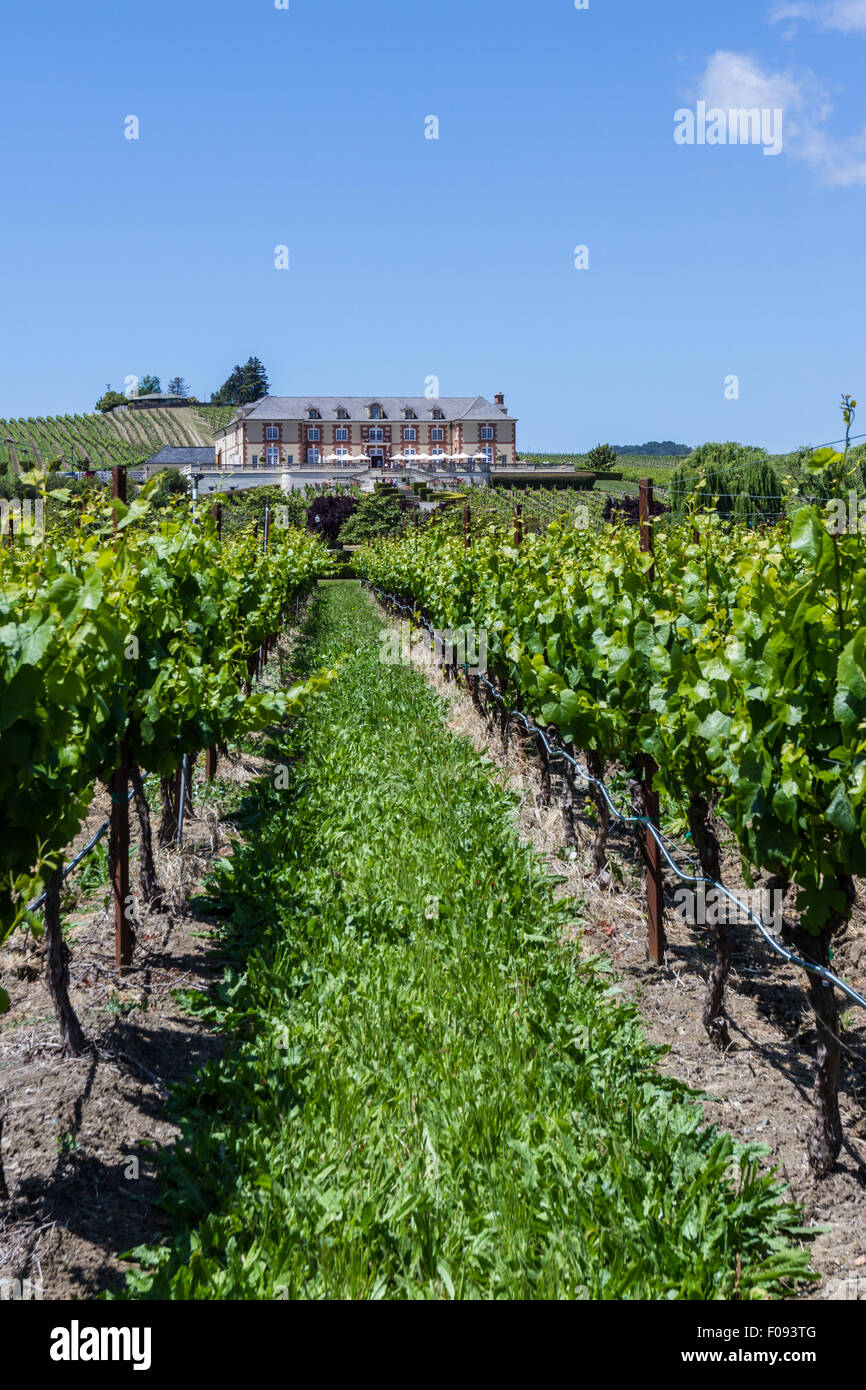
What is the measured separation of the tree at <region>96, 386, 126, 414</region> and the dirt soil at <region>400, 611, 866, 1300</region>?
14648cm

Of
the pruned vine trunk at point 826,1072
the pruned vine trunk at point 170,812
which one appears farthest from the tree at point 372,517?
the pruned vine trunk at point 826,1072

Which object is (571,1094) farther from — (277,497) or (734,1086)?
(277,497)

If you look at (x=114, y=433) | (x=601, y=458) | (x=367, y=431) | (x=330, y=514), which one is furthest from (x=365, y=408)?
(x=330, y=514)

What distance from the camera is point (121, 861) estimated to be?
509cm

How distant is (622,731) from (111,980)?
2705 millimetres

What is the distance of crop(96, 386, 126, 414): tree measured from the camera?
14200 cm

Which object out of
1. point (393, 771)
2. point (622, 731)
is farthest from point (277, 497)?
point (622, 731)

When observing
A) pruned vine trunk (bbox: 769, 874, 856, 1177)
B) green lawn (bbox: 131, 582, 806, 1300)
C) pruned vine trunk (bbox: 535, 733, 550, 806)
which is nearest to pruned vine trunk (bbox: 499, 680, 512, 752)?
pruned vine trunk (bbox: 535, 733, 550, 806)

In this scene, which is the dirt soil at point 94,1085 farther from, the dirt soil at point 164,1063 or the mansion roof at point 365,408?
the mansion roof at point 365,408

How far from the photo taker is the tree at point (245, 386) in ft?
470

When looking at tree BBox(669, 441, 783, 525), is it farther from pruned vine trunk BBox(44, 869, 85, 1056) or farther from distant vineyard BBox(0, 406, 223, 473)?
distant vineyard BBox(0, 406, 223, 473)

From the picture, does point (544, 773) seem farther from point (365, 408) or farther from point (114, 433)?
point (114, 433)

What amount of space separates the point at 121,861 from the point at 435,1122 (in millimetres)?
2119

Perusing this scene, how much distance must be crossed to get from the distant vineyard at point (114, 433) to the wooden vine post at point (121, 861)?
90356 mm
